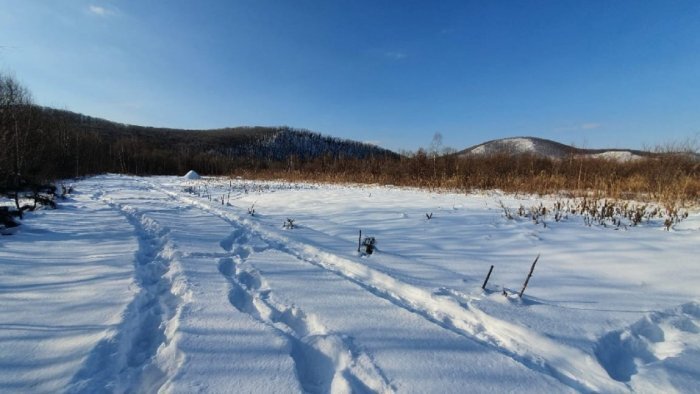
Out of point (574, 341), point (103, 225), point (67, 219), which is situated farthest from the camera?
point (67, 219)

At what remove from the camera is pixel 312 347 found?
2168 millimetres

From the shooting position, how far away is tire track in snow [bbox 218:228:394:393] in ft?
5.99

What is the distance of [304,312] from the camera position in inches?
104

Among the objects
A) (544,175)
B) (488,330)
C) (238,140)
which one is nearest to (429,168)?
(544,175)

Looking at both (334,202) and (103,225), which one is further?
(334,202)

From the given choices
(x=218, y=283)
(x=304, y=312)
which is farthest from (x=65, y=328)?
(x=304, y=312)

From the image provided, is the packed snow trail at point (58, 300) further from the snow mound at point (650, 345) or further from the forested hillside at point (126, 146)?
the forested hillside at point (126, 146)

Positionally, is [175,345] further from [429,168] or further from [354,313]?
[429,168]

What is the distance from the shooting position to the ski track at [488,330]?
1.93 meters

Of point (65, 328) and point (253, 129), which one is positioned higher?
point (253, 129)

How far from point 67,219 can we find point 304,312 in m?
6.79

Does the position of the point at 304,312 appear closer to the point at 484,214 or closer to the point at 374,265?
the point at 374,265

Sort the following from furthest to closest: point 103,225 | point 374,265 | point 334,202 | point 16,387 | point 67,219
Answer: point 334,202
point 67,219
point 103,225
point 374,265
point 16,387

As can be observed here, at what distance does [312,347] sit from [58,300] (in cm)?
234
